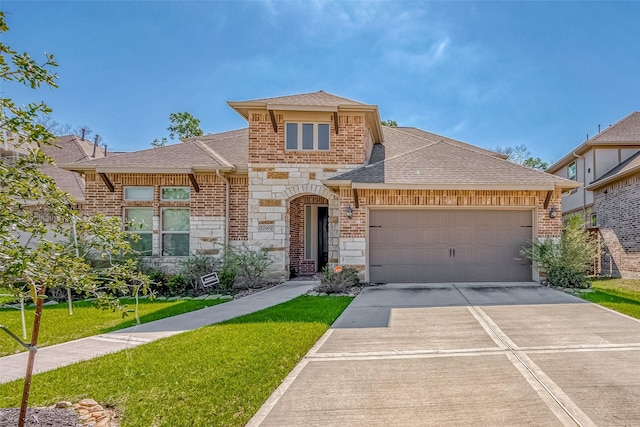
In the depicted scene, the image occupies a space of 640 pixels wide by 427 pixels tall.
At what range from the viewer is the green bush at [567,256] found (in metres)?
9.72

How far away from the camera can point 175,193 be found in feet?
39.9

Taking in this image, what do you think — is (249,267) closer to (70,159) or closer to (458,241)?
(458,241)

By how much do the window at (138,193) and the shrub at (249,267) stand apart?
357cm

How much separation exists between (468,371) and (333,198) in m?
7.88

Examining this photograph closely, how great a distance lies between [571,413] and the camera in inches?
128

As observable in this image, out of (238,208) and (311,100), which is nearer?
(311,100)

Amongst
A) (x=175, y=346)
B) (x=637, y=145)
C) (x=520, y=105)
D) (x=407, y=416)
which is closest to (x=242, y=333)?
(x=175, y=346)

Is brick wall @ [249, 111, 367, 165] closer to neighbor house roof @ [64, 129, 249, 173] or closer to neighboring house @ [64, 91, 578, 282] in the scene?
neighboring house @ [64, 91, 578, 282]

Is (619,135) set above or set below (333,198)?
above

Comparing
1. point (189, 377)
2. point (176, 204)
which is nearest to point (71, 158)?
point (176, 204)

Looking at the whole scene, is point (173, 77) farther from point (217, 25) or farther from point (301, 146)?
point (301, 146)

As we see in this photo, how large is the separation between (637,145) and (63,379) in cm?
2149

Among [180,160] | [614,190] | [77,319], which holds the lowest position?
[77,319]

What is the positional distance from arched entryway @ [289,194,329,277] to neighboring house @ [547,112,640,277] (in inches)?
367
